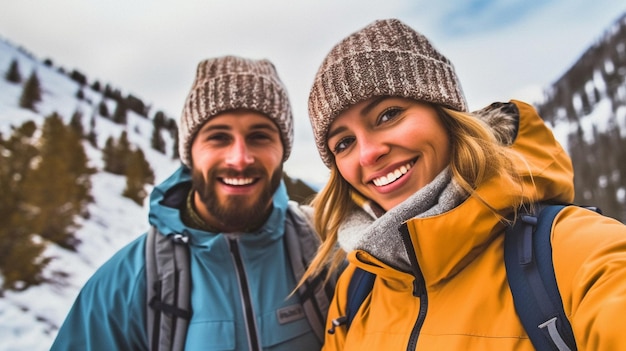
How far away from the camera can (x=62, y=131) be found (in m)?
9.70

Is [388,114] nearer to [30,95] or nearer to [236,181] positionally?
[236,181]

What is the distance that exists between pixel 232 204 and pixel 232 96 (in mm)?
792

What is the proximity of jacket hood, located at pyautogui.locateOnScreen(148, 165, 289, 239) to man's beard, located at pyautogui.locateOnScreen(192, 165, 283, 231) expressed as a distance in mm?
109

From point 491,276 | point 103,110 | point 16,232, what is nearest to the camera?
point 491,276

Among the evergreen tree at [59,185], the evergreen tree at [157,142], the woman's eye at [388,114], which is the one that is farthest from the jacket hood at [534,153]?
the evergreen tree at [157,142]

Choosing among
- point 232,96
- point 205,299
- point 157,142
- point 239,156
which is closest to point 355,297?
point 205,299

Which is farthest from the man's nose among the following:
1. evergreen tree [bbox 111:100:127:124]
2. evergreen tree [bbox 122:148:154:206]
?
evergreen tree [bbox 111:100:127:124]

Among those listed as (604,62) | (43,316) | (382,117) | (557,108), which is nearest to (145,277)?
(382,117)

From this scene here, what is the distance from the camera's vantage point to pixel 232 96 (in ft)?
8.34

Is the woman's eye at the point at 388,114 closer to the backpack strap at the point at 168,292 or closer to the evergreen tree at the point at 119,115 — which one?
the backpack strap at the point at 168,292

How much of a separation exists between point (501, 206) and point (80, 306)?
238cm

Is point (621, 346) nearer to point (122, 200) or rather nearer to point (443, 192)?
point (443, 192)

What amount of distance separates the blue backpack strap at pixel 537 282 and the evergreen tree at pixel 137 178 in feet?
36.7

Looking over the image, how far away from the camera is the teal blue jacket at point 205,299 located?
200 cm
